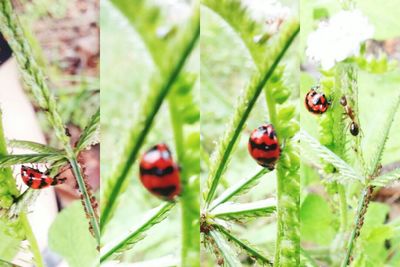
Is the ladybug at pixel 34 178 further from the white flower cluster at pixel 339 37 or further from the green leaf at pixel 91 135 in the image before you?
the white flower cluster at pixel 339 37

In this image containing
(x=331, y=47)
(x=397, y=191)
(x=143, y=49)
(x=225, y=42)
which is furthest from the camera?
(x=397, y=191)

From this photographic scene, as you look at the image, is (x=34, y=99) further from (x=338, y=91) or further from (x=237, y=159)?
(x=237, y=159)

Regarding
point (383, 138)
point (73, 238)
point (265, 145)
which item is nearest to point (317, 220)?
point (383, 138)

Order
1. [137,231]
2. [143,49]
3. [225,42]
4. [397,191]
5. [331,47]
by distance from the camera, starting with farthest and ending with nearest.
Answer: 1. [397,191]
2. [225,42]
3. [331,47]
4. [137,231]
5. [143,49]

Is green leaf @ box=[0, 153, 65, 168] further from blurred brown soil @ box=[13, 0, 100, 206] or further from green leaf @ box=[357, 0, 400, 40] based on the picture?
green leaf @ box=[357, 0, 400, 40]

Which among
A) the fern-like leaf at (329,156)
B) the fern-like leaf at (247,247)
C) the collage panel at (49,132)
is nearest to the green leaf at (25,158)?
the collage panel at (49,132)

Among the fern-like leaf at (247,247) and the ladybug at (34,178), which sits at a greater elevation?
the ladybug at (34,178)

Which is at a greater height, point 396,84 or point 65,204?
point 396,84

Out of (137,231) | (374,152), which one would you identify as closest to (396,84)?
(374,152)
